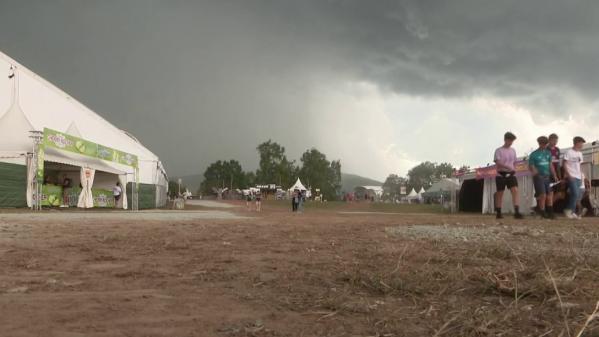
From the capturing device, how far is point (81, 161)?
2373 centimetres

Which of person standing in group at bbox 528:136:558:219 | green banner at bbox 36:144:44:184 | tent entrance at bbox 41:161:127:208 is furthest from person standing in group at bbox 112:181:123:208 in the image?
person standing in group at bbox 528:136:558:219

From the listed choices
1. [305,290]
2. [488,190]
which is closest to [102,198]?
[488,190]

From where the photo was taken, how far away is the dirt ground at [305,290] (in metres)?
2.00

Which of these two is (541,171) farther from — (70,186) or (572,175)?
(70,186)

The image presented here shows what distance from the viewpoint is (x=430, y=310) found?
2186 mm

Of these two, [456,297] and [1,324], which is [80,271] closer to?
[1,324]

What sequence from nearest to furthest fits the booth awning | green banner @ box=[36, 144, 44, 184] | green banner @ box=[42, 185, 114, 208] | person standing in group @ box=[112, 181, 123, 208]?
Answer: green banner @ box=[36, 144, 44, 184], green banner @ box=[42, 185, 114, 208], the booth awning, person standing in group @ box=[112, 181, 123, 208]

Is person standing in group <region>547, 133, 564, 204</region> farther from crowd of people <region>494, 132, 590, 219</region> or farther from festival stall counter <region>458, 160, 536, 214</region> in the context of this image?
festival stall counter <region>458, 160, 536, 214</region>

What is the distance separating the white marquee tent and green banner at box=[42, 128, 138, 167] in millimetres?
316

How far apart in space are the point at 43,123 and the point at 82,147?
13.0ft

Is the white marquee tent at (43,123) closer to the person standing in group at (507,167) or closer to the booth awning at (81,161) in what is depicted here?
the booth awning at (81,161)

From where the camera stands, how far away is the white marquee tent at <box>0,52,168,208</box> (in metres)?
21.1

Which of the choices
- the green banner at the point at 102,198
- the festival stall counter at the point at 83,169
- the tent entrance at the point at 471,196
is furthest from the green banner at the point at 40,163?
the tent entrance at the point at 471,196

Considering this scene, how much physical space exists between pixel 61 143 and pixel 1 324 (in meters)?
21.6
